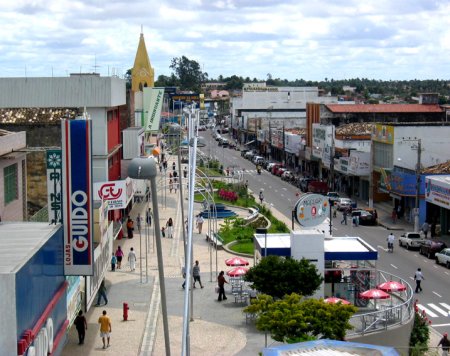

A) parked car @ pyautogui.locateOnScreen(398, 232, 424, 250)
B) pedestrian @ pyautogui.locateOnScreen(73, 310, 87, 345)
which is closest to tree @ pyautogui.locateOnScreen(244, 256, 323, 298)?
pedestrian @ pyautogui.locateOnScreen(73, 310, 87, 345)

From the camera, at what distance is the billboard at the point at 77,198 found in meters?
22.9

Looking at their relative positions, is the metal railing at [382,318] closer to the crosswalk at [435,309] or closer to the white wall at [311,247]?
the white wall at [311,247]

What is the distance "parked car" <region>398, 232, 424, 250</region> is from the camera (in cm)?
5053

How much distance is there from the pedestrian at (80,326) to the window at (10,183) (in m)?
6.17

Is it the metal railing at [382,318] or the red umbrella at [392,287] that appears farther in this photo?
the red umbrella at [392,287]

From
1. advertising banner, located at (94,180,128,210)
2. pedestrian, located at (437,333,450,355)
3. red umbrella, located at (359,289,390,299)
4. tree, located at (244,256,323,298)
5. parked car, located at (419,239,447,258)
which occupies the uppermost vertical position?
advertising banner, located at (94,180,128,210)

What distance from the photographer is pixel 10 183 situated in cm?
3250

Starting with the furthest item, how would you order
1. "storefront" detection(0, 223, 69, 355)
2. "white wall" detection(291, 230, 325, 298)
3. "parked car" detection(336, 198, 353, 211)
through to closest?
"parked car" detection(336, 198, 353, 211)
"white wall" detection(291, 230, 325, 298)
"storefront" detection(0, 223, 69, 355)

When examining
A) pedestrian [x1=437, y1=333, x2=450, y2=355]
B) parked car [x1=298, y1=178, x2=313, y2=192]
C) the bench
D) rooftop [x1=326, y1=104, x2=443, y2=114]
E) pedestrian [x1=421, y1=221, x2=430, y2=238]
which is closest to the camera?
pedestrian [x1=437, y1=333, x2=450, y2=355]

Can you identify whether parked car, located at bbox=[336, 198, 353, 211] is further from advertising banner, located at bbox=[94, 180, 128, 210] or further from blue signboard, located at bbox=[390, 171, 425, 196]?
advertising banner, located at bbox=[94, 180, 128, 210]

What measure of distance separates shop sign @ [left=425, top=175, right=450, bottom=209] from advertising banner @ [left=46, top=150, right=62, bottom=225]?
3398 cm

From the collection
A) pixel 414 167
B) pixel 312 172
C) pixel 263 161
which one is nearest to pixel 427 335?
pixel 414 167

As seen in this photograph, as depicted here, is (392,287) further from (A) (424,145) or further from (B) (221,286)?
(A) (424,145)

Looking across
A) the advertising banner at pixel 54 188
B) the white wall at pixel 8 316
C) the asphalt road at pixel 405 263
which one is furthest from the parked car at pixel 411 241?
the white wall at pixel 8 316
